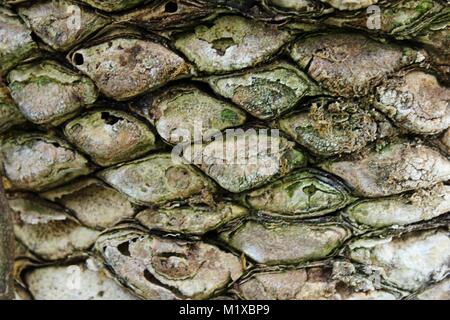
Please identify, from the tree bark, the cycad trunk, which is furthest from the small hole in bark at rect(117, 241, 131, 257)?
the tree bark

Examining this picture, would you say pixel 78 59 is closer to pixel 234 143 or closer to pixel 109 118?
pixel 109 118

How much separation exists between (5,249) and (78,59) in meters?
0.35

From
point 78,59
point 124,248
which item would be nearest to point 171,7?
point 78,59

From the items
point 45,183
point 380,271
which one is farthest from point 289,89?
point 45,183

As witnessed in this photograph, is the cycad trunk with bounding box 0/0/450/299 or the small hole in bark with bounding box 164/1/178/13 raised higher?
the small hole in bark with bounding box 164/1/178/13

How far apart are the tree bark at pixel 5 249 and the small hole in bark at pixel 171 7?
0.42 m

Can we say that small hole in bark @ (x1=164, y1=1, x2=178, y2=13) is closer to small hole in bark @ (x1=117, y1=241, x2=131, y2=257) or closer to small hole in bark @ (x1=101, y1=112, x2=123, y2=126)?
small hole in bark @ (x1=101, y1=112, x2=123, y2=126)

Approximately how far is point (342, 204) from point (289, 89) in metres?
Result: 0.21

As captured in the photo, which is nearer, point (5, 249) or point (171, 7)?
point (171, 7)

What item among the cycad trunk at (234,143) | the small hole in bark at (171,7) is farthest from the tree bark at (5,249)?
the small hole in bark at (171,7)

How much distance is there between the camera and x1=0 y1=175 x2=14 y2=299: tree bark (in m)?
1.07

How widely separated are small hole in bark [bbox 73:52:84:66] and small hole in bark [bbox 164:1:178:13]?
156 millimetres

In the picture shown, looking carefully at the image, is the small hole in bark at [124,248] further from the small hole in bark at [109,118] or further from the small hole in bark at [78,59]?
the small hole in bark at [78,59]

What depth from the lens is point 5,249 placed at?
108 centimetres
